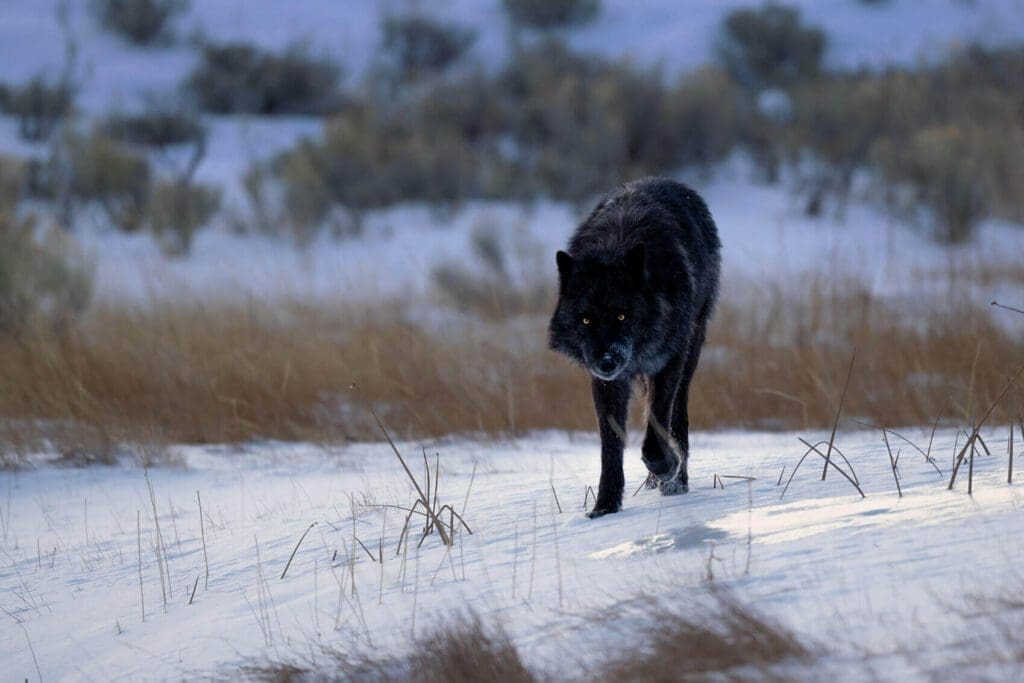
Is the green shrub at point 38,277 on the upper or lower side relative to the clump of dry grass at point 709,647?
upper

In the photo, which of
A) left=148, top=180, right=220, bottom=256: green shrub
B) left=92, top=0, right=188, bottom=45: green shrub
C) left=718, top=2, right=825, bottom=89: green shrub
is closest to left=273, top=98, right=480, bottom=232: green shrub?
left=148, top=180, right=220, bottom=256: green shrub

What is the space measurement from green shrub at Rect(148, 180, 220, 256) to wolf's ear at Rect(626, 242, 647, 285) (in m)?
10.9

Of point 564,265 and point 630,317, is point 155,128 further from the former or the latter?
point 630,317

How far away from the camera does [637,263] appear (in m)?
3.76

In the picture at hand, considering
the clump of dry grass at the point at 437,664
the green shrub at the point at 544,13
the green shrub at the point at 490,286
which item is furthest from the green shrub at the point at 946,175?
the clump of dry grass at the point at 437,664

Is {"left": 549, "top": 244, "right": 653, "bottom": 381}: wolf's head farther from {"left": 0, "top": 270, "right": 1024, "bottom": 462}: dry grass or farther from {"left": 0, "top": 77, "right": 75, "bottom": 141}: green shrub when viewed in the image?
{"left": 0, "top": 77, "right": 75, "bottom": 141}: green shrub

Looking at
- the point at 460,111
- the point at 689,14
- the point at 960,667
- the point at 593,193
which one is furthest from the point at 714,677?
the point at 689,14

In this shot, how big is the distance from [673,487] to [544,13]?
2361 centimetres

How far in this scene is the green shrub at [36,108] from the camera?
18.1 metres

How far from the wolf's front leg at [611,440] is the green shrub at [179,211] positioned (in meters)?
10.8

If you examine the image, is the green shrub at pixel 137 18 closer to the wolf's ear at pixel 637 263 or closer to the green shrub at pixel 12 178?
the green shrub at pixel 12 178

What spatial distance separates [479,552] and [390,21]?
74.1ft

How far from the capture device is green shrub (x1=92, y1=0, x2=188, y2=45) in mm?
24188

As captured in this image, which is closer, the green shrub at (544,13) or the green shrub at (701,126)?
the green shrub at (701,126)
